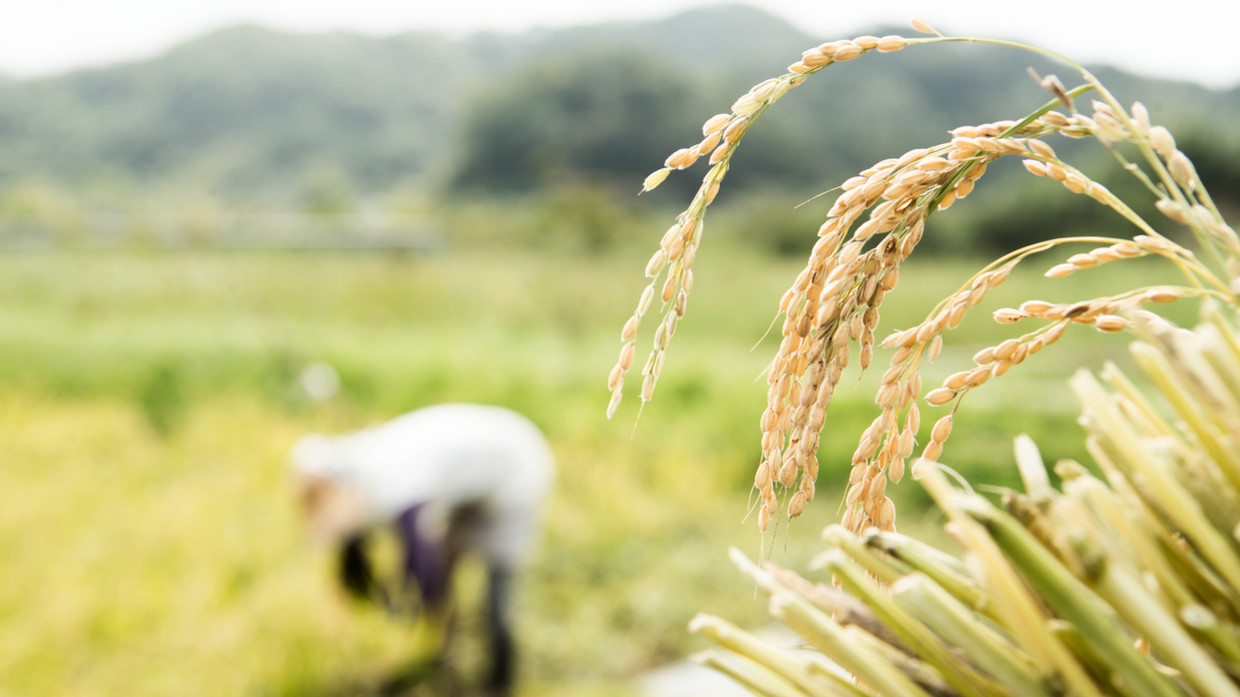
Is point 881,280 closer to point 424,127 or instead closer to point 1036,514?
point 1036,514

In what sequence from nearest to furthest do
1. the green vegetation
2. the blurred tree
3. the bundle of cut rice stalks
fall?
1. the bundle of cut rice stalks
2. the green vegetation
3. the blurred tree

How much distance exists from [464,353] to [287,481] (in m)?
3.23

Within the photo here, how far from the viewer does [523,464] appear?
4.00 m

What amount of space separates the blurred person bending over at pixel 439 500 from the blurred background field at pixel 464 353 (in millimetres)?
278

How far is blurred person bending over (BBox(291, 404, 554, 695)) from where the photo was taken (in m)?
3.79

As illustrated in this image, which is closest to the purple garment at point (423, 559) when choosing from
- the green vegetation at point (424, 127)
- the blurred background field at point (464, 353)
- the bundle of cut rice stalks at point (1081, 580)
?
the blurred background field at point (464, 353)

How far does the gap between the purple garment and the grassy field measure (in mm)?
287

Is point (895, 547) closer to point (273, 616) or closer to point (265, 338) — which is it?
point (273, 616)

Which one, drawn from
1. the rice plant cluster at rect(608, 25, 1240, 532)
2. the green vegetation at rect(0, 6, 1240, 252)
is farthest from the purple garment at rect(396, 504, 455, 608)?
the green vegetation at rect(0, 6, 1240, 252)

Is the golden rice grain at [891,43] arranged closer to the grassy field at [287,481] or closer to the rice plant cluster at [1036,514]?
the rice plant cluster at [1036,514]

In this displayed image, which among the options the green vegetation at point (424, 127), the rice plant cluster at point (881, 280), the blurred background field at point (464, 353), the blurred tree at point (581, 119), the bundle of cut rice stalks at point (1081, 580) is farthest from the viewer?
the blurred tree at point (581, 119)

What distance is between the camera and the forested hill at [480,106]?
21016mm

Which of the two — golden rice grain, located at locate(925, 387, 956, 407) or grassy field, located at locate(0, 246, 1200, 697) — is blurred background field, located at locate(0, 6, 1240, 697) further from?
golden rice grain, located at locate(925, 387, 956, 407)

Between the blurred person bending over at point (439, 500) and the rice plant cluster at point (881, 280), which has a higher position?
the rice plant cluster at point (881, 280)
